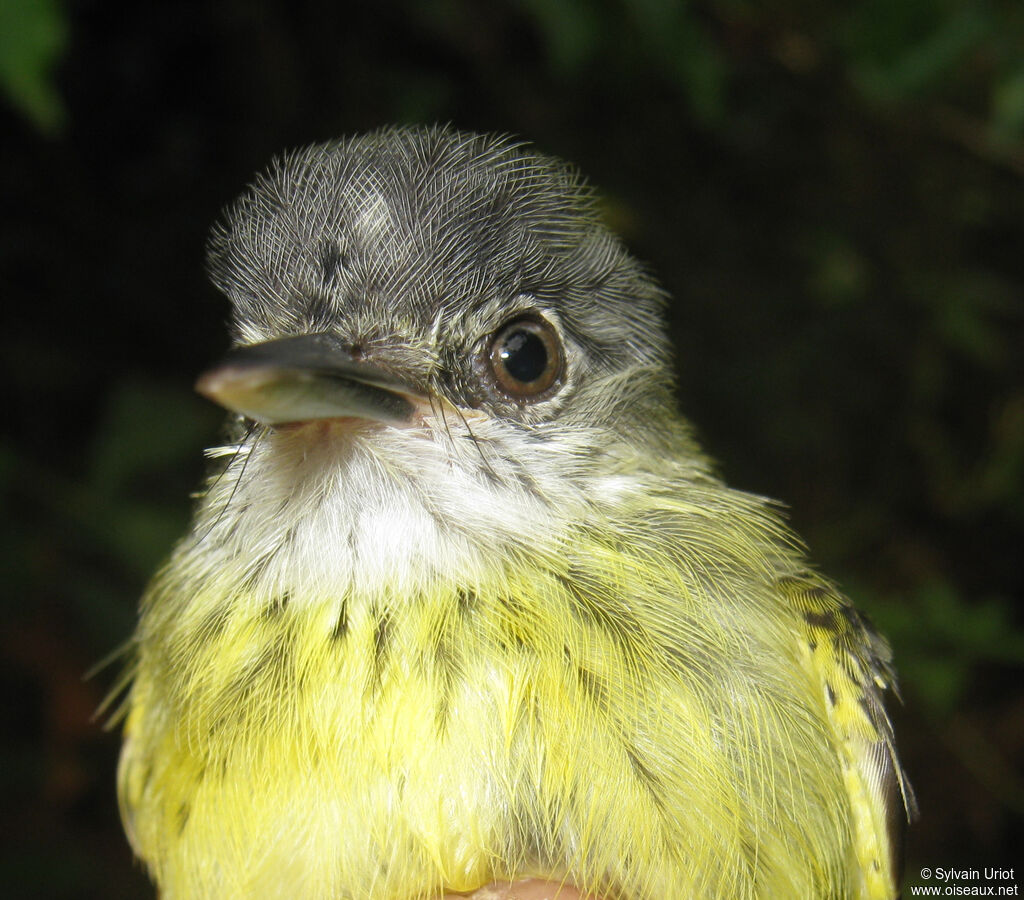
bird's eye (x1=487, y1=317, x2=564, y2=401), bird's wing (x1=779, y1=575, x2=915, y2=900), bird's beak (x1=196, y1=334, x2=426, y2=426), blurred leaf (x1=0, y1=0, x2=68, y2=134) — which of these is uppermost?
blurred leaf (x1=0, y1=0, x2=68, y2=134)

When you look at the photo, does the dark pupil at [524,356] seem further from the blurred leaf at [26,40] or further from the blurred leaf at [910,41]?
the blurred leaf at [910,41]

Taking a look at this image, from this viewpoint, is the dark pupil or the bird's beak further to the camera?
the dark pupil

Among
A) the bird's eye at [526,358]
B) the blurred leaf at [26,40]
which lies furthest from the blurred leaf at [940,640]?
the blurred leaf at [26,40]

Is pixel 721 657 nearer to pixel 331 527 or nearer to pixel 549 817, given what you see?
pixel 549 817

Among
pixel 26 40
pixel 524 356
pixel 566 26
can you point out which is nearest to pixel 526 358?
pixel 524 356

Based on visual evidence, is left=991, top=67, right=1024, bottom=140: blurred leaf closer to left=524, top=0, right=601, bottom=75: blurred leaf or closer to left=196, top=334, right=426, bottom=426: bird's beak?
left=524, top=0, right=601, bottom=75: blurred leaf

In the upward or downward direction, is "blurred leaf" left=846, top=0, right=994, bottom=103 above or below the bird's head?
above

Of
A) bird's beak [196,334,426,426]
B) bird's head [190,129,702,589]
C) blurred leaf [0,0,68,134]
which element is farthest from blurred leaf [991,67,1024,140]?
blurred leaf [0,0,68,134]
